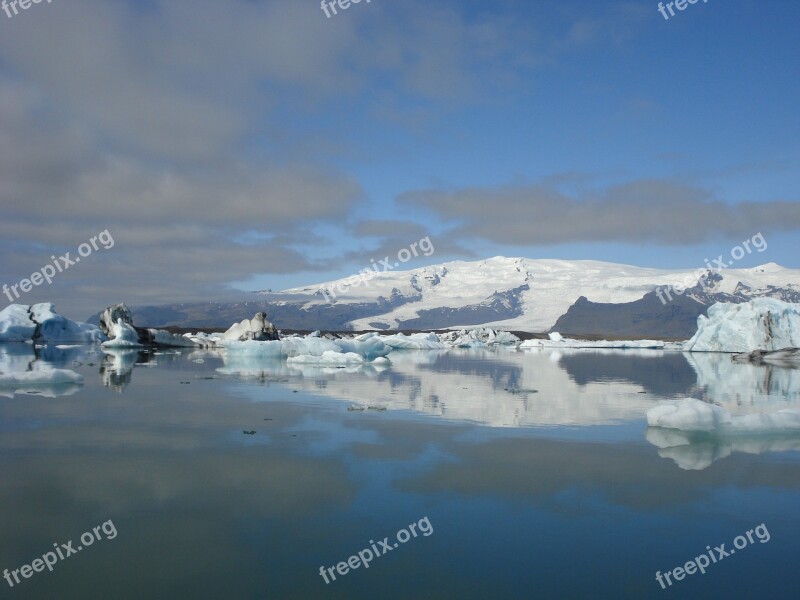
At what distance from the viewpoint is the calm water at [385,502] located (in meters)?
4.51

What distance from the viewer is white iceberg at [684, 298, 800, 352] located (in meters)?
42.5

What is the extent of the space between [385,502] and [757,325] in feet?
150

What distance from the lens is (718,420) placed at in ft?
33.0

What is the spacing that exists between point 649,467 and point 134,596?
6.40m

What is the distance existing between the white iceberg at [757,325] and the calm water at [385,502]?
37.1 meters

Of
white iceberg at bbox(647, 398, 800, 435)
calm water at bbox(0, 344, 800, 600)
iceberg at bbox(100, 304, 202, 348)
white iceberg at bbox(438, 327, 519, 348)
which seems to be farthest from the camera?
white iceberg at bbox(438, 327, 519, 348)

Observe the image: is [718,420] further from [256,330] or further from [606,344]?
[606,344]

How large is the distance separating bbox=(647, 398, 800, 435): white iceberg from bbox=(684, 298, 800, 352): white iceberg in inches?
1452

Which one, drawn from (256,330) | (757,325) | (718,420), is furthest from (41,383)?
(757,325)

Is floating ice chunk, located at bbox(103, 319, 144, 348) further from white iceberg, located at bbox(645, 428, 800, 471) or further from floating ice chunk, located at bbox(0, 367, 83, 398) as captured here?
white iceberg, located at bbox(645, 428, 800, 471)

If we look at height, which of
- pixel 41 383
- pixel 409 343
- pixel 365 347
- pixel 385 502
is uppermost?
pixel 409 343

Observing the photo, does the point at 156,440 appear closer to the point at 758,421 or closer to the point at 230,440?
the point at 230,440

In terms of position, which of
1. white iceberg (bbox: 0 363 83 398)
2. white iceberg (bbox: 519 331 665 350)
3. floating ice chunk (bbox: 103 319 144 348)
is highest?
floating ice chunk (bbox: 103 319 144 348)

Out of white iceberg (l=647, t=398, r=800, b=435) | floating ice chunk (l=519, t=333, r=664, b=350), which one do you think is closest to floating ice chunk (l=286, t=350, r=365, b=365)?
white iceberg (l=647, t=398, r=800, b=435)
